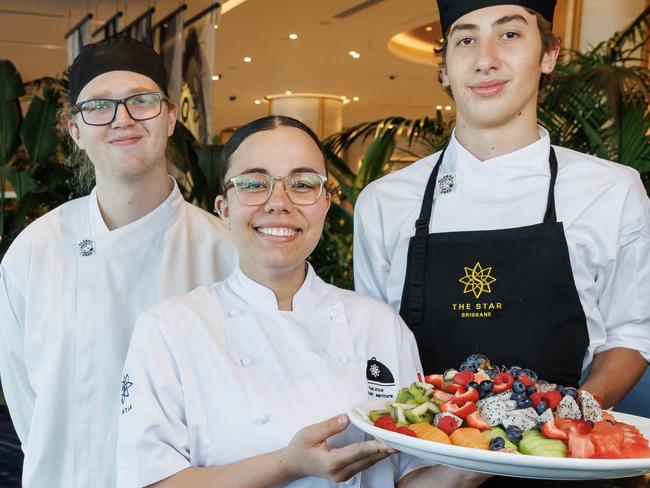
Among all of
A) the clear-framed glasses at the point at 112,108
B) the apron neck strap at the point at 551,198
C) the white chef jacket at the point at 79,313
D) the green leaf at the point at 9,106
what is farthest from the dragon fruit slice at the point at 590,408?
the green leaf at the point at 9,106

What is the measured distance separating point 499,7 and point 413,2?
7.65 metres

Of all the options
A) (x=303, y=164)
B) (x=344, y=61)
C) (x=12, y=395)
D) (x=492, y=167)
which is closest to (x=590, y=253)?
(x=492, y=167)

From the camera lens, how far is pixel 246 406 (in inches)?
56.7

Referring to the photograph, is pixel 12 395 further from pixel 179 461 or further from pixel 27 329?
pixel 179 461

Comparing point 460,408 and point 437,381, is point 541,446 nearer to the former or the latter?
point 460,408

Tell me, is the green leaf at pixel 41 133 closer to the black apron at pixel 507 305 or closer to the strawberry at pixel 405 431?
the black apron at pixel 507 305

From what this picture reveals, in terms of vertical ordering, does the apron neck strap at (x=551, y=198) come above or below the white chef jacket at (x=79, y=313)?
above

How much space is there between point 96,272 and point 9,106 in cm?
369

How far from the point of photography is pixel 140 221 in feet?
6.51

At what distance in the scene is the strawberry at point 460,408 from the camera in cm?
130

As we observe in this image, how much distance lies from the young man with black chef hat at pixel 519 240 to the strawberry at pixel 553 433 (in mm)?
546

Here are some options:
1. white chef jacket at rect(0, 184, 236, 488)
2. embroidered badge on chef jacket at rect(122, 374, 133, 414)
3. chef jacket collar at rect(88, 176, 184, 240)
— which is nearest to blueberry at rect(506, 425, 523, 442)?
embroidered badge on chef jacket at rect(122, 374, 133, 414)

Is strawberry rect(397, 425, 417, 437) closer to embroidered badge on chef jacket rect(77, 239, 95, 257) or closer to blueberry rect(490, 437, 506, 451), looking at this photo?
blueberry rect(490, 437, 506, 451)

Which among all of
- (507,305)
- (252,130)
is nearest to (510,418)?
(507,305)
